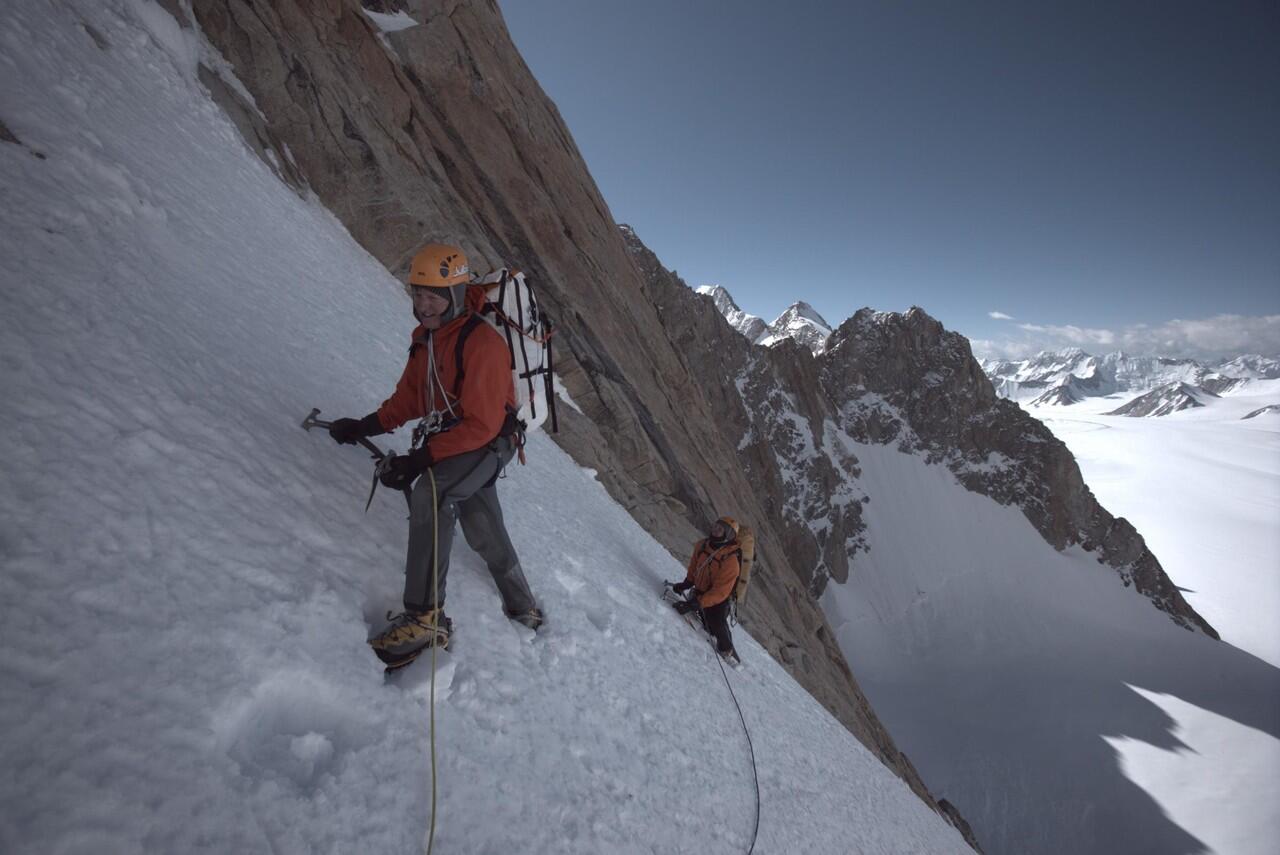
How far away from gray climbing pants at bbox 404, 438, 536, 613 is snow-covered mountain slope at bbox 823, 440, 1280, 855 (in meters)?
54.1

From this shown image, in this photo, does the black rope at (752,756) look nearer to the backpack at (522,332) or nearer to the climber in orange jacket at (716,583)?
the climber in orange jacket at (716,583)

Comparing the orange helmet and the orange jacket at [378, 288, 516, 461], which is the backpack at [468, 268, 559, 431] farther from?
the orange helmet

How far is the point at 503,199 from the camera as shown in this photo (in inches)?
661

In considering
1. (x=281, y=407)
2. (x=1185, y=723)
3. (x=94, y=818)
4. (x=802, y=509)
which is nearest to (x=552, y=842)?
(x=94, y=818)

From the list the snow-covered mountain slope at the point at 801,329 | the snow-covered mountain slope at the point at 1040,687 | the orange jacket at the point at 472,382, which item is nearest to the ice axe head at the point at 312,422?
the orange jacket at the point at 472,382

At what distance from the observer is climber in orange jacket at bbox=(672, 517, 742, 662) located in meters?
7.89

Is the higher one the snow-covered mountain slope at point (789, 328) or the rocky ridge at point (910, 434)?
the snow-covered mountain slope at point (789, 328)

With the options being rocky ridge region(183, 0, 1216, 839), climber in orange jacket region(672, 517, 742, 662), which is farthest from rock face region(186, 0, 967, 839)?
climber in orange jacket region(672, 517, 742, 662)

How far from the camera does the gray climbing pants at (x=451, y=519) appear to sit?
3398 millimetres

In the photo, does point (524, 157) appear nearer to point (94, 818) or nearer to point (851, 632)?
point (94, 818)

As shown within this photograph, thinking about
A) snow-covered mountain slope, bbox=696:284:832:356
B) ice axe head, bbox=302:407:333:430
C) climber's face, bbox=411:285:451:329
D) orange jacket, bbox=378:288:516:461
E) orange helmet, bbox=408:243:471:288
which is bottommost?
ice axe head, bbox=302:407:333:430

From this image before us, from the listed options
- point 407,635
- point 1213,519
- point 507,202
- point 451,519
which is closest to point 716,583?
point 451,519

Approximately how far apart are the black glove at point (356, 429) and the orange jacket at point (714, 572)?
19.3 ft

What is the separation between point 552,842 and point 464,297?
12.3 ft
